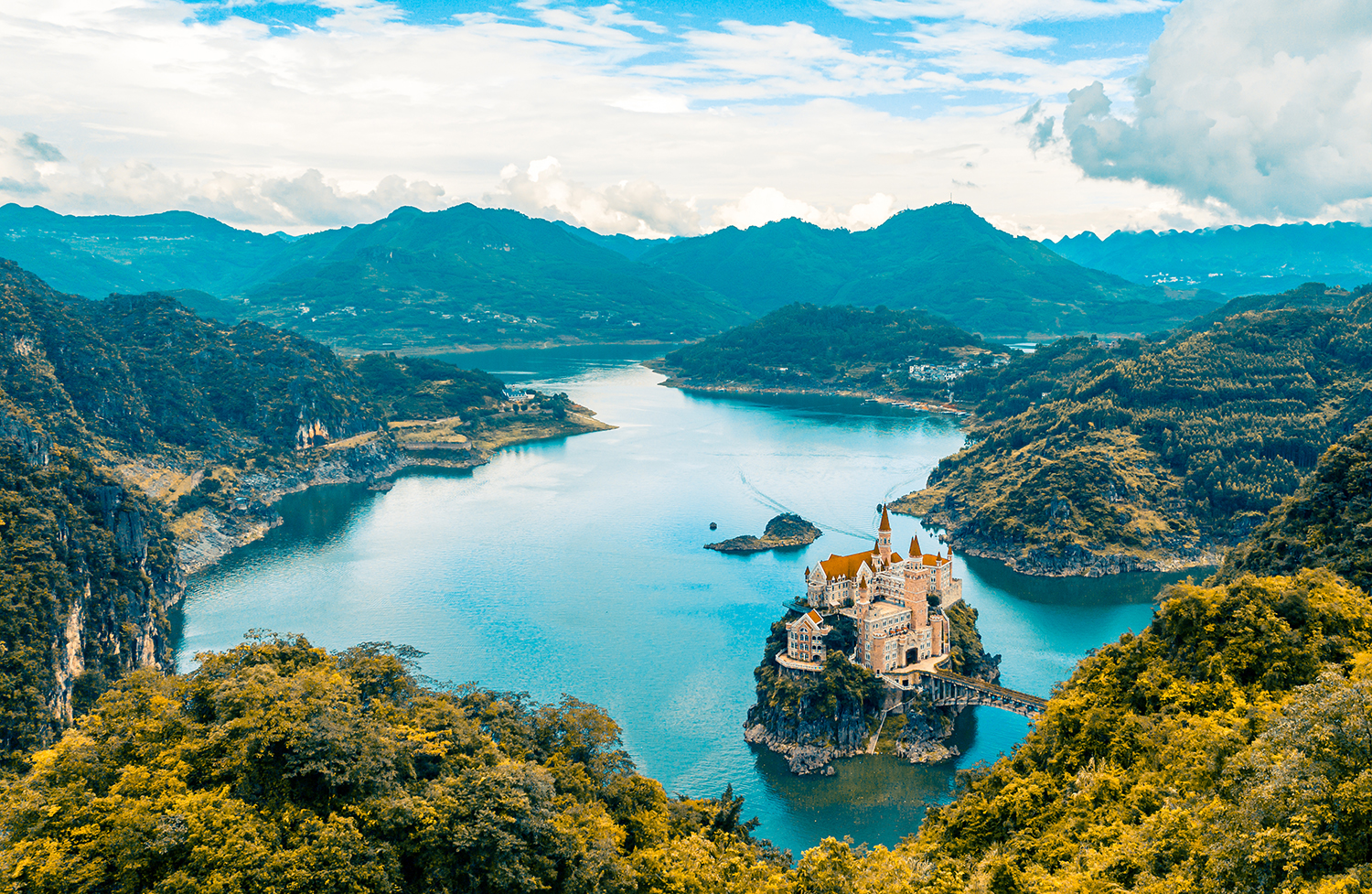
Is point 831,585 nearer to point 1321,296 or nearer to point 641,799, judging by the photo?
point 641,799

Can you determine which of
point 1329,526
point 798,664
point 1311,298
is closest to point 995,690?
point 798,664

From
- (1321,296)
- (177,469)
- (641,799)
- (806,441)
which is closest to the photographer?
(641,799)

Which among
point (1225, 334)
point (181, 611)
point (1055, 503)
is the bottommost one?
point (181, 611)

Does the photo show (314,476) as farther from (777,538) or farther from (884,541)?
(884,541)

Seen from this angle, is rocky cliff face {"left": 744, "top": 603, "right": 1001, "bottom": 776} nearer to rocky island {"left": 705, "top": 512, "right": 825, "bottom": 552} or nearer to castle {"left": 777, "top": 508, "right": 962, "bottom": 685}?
castle {"left": 777, "top": 508, "right": 962, "bottom": 685}

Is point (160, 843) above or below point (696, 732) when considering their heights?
above

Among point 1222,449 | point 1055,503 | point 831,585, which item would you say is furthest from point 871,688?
point 1222,449

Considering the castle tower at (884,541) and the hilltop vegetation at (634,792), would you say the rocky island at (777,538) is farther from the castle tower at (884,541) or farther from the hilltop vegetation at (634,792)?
the hilltop vegetation at (634,792)
